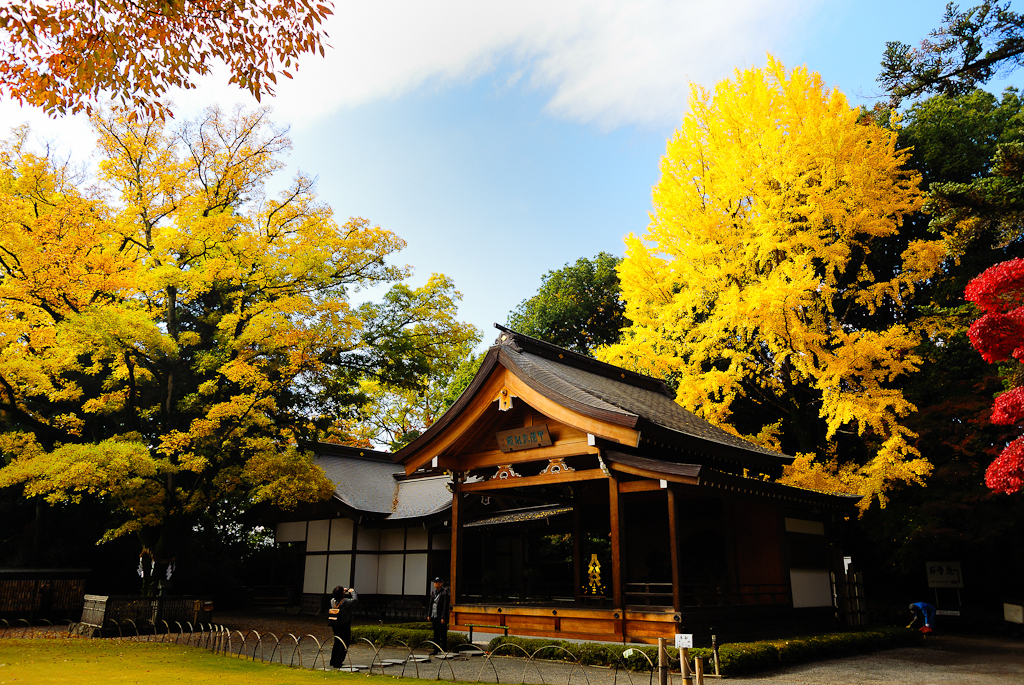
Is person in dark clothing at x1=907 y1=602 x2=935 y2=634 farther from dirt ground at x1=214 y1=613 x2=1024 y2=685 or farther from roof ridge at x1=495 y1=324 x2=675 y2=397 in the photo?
roof ridge at x1=495 y1=324 x2=675 y2=397

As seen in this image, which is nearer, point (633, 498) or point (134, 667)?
point (134, 667)

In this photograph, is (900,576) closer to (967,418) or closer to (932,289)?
(967,418)

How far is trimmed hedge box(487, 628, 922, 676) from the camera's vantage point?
9.44 metres

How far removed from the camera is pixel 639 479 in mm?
11531

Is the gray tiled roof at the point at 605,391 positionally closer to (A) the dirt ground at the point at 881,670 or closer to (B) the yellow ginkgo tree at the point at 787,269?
(B) the yellow ginkgo tree at the point at 787,269

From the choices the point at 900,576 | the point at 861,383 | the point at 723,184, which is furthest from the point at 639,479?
the point at 900,576

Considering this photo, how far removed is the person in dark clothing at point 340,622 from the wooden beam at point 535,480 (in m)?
3.32

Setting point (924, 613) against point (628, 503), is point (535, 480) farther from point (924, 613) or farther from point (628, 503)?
point (924, 613)

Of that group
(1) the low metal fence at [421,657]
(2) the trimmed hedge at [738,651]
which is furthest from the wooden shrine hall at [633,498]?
(1) the low metal fence at [421,657]

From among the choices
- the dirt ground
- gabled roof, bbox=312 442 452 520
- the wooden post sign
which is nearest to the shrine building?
the wooden post sign

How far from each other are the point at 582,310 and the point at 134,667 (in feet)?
76.2

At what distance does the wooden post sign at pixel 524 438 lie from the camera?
40.3ft

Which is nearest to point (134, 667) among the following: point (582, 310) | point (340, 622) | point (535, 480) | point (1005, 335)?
point (340, 622)

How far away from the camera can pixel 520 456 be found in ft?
41.5
